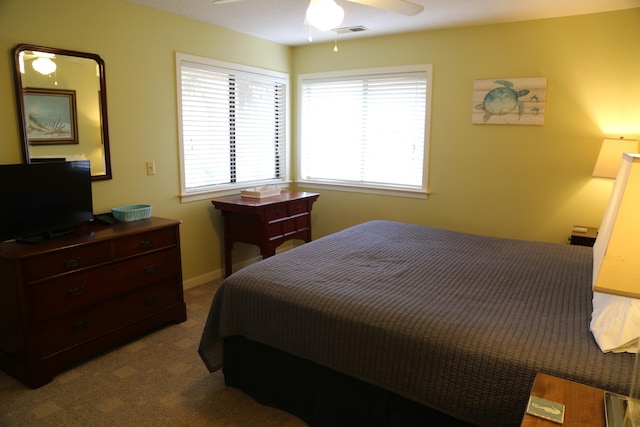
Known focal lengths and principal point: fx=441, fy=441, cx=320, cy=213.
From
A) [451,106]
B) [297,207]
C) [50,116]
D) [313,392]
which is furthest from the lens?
[297,207]

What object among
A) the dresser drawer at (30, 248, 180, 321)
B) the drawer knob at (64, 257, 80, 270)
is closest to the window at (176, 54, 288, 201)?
the dresser drawer at (30, 248, 180, 321)

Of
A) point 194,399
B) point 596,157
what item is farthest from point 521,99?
point 194,399

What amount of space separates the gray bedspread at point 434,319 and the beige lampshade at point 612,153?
2.37 ft

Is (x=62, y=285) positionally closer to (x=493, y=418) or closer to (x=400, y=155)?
(x=493, y=418)

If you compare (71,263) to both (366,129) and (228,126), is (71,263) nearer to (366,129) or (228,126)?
(228,126)

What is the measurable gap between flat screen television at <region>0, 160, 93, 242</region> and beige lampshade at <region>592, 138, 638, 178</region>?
11.8 feet

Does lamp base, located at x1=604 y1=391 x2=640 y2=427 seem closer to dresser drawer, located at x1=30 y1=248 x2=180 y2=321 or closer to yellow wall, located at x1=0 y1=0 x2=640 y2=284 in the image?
dresser drawer, located at x1=30 y1=248 x2=180 y2=321

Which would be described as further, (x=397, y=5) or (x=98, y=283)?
(x=98, y=283)

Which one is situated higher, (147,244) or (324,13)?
(324,13)

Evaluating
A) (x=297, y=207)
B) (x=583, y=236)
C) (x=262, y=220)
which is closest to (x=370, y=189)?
(x=297, y=207)

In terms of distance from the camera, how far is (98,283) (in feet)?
8.99

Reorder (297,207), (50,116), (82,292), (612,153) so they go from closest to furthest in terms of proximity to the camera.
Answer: (82,292) → (50,116) → (612,153) → (297,207)

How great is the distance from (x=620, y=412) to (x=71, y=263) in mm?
2669

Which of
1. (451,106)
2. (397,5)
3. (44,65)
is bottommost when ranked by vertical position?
(451,106)
